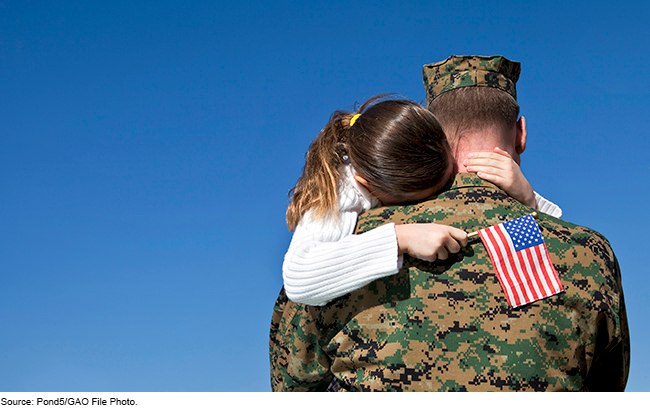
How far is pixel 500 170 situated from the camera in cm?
373

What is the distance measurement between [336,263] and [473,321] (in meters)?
0.91

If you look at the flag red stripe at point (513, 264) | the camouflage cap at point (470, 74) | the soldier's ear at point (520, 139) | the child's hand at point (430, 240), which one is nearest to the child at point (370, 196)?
the child's hand at point (430, 240)

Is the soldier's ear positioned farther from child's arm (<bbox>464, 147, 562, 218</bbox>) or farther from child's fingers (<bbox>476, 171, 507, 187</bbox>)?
child's fingers (<bbox>476, 171, 507, 187</bbox>)

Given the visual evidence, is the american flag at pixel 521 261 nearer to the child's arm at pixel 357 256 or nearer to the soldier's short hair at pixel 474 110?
the child's arm at pixel 357 256

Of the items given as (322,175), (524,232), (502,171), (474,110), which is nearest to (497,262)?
(524,232)

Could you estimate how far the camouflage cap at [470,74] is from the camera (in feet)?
14.4

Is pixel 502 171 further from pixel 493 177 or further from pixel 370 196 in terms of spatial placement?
pixel 370 196

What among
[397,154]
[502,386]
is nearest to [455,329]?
[502,386]

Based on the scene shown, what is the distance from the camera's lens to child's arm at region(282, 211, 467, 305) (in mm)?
3309

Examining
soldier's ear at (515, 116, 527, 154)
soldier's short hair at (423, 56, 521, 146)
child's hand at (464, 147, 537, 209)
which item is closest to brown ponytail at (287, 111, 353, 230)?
soldier's short hair at (423, 56, 521, 146)

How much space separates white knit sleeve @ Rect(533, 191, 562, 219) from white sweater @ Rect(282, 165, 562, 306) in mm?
1868

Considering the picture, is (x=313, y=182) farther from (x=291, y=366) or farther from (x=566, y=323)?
(x=566, y=323)

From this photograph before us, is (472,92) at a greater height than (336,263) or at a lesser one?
greater

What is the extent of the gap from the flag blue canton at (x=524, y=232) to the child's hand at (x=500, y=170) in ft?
1.08
